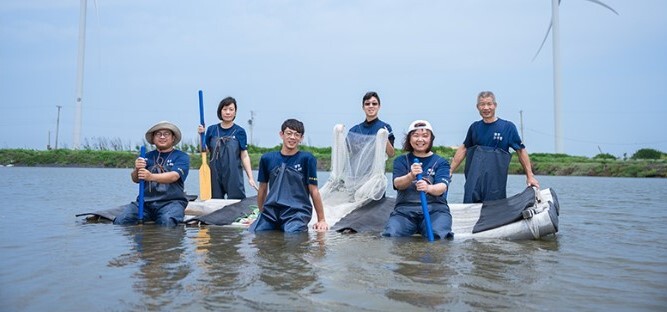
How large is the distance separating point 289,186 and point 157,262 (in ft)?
7.27

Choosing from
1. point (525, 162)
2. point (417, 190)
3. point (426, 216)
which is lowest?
point (426, 216)

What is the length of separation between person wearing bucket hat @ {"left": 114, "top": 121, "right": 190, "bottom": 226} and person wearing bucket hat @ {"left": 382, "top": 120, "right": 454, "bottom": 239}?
259cm

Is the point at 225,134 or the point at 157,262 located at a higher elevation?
the point at 225,134

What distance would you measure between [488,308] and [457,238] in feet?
9.96

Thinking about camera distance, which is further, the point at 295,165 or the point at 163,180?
the point at 163,180

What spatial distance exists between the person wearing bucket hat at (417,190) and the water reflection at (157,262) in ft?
7.32

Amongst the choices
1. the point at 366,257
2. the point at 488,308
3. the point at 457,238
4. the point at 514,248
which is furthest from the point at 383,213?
the point at 488,308

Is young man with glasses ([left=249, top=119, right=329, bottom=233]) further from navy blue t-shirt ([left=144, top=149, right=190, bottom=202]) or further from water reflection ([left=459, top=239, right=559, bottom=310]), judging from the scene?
water reflection ([left=459, top=239, right=559, bottom=310])

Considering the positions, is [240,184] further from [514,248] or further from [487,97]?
[514,248]

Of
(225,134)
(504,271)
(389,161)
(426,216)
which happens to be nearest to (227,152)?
(225,134)

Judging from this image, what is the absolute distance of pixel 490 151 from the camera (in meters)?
7.38

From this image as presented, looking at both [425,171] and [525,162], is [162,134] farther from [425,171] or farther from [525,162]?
[525,162]

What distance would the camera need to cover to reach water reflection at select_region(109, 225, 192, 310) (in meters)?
3.73

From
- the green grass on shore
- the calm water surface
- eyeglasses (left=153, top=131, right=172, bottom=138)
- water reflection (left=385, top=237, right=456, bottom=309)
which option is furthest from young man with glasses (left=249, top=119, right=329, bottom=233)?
the green grass on shore
